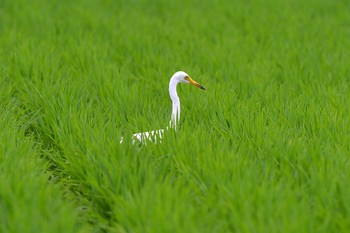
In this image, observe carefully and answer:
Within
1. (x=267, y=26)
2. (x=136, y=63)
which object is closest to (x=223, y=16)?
(x=267, y=26)

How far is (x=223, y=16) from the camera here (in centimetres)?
912

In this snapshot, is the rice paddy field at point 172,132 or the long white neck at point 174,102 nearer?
the rice paddy field at point 172,132

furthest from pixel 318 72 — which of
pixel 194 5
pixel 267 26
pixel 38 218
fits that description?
pixel 194 5

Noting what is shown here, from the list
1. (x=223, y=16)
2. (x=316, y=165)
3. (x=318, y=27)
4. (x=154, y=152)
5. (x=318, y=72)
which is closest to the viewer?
(x=316, y=165)

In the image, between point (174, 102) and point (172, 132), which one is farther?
point (174, 102)

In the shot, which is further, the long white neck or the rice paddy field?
the long white neck

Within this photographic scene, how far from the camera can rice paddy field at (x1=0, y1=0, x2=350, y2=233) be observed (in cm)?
279

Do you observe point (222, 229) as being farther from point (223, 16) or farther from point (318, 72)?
point (223, 16)

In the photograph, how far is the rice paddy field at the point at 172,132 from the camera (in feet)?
9.15

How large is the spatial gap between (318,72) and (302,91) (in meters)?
0.88

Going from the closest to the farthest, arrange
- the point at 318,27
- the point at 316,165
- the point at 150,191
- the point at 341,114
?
the point at 150,191, the point at 316,165, the point at 341,114, the point at 318,27

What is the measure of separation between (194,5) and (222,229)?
26.1ft

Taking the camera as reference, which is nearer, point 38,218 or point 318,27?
point 38,218

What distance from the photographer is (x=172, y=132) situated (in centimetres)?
368
